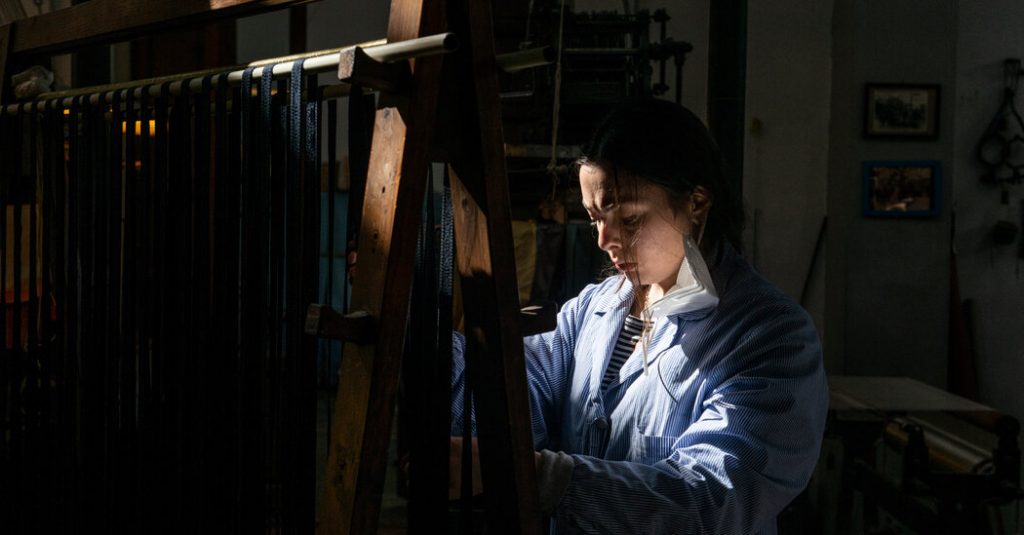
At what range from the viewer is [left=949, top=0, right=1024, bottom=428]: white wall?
20.5ft

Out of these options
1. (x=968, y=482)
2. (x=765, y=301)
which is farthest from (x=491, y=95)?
(x=968, y=482)

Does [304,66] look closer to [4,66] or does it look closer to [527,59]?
[527,59]

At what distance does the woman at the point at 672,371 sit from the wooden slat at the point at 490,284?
0.38ft

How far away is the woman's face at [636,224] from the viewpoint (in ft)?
5.09

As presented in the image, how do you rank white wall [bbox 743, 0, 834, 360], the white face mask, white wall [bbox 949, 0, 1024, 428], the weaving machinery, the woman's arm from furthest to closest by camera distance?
1. white wall [bbox 743, 0, 834, 360]
2. white wall [bbox 949, 0, 1024, 428]
3. the weaving machinery
4. the white face mask
5. the woman's arm

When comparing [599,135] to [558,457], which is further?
[599,135]

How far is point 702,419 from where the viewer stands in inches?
56.6

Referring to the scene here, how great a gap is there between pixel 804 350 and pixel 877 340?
4782 millimetres

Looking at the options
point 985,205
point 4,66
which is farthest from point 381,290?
point 985,205

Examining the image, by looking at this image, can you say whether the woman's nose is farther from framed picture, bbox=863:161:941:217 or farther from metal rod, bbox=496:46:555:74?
framed picture, bbox=863:161:941:217

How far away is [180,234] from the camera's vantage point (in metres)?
1.43

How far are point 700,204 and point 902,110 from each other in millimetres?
4722

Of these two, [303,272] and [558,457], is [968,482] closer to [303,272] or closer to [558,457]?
[558,457]

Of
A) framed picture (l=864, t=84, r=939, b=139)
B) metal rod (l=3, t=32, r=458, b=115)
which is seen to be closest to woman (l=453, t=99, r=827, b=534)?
metal rod (l=3, t=32, r=458, b=115)
